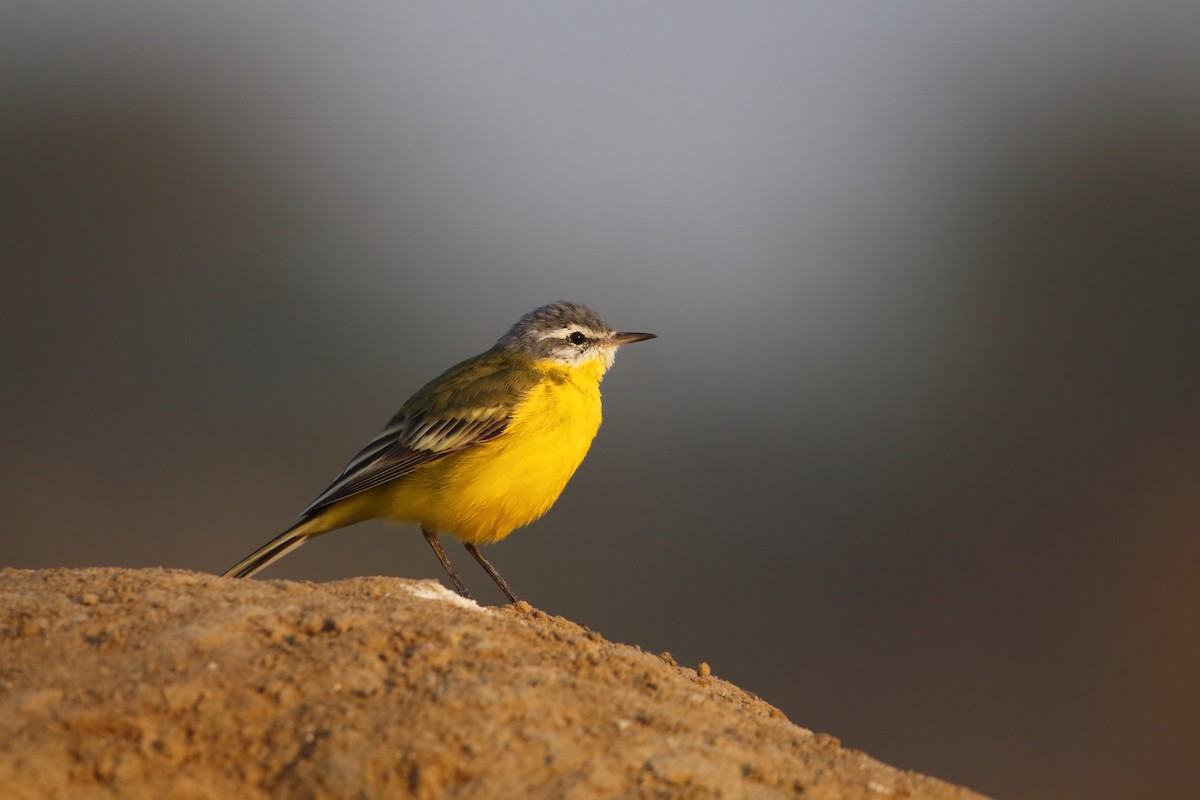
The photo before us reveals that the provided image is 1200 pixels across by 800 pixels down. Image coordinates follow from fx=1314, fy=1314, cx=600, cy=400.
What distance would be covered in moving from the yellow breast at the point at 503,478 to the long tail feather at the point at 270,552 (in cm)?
83

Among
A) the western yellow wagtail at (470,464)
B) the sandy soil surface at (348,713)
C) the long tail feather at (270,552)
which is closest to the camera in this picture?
the sandy soil surface at (348,713)

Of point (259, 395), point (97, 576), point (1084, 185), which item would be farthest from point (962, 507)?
point (97, 576)

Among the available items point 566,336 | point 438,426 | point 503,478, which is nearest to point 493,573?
point 503,478

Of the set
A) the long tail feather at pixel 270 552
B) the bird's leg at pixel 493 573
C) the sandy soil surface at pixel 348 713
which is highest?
the sandy soil surface at pixel 348 713

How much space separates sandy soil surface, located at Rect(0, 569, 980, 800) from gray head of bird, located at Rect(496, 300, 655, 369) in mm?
4730

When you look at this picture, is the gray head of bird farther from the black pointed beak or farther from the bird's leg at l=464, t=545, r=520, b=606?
the bird's leg at l=464, t=545, r=520, b=606

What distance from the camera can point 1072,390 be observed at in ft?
117

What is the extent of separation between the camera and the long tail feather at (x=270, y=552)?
9.38 metres

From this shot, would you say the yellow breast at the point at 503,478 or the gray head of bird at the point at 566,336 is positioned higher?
the gray head of bird at the point at 566,336

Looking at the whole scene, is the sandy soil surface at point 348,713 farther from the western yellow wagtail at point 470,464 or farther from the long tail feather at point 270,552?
the western yellow wagtail at point 470,464

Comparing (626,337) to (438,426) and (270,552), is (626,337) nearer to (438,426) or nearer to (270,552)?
(438,426)

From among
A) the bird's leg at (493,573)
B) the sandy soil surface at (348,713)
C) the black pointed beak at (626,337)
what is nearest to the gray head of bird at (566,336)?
the black pointed beak at (626,337)

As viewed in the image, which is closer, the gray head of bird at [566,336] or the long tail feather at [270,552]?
the long tail feather at [270,552]

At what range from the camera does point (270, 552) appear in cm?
955
